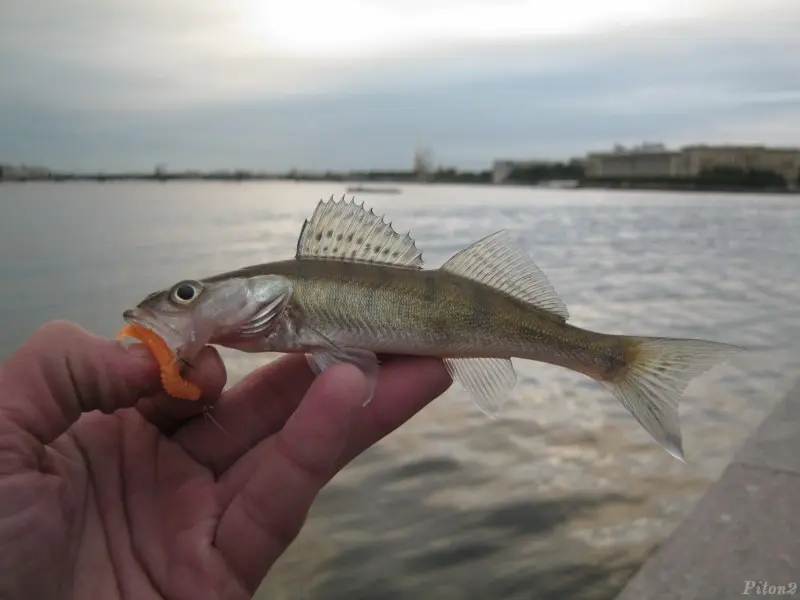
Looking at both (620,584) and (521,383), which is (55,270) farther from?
(620,584)

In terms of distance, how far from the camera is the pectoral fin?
11.0 ft

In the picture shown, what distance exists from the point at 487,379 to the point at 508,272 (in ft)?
2.02

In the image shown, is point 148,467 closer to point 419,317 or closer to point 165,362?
point 165,362

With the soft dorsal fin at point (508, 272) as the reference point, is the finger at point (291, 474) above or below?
below

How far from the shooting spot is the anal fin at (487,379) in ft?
12.1

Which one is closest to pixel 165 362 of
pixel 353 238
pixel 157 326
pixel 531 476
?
pixel 157 326

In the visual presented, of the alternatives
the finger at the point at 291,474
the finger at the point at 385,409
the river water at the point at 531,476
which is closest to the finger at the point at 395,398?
the finger at the point at 385,409

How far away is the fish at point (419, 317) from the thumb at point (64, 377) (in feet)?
1.34

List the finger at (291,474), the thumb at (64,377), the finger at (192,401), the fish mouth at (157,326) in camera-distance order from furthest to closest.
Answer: the finger at (192,401), the fish mouth at (157,326), the finger at (291,474), the thumb at (64,377)

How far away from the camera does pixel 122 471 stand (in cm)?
319

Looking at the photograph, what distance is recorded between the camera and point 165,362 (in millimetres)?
2928

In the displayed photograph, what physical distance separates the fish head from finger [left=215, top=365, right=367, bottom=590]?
63 centimetres

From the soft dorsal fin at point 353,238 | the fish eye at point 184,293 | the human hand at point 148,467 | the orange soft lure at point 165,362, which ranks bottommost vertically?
the human hand at point 148,467

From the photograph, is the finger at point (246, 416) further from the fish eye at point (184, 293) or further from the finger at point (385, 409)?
the fish eye at point (184, 293)
